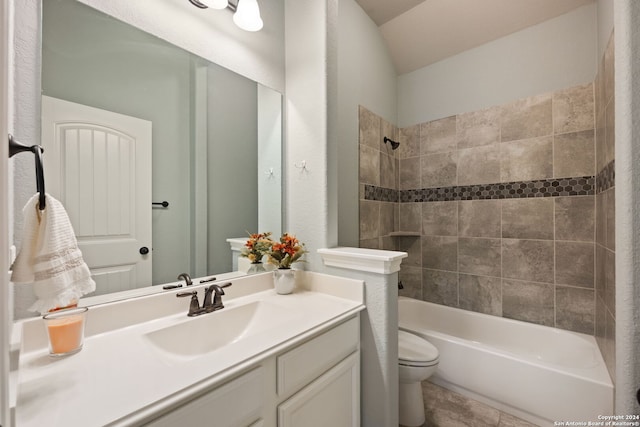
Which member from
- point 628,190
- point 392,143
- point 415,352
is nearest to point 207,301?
point 415,352

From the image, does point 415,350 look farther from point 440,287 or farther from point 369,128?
point 369,128

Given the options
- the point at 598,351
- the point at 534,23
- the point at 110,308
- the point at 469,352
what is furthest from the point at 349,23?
the point at 598,351

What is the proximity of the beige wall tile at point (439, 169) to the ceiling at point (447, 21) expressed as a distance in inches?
35.0

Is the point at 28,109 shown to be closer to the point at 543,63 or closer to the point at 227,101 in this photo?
the point at 227,101

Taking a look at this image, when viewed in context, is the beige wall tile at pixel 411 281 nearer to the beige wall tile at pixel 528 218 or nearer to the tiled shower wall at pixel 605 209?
the beige wall tile at pixel 528 218

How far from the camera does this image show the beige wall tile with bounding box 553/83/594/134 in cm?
184

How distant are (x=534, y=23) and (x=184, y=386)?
9.86 ft

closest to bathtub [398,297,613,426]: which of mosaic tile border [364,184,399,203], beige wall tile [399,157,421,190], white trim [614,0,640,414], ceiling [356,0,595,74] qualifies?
white trim [614,0,640,414]

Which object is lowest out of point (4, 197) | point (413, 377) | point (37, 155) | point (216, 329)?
point (413, 377)

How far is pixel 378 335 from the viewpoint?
1273mm

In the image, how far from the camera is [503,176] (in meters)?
2.17

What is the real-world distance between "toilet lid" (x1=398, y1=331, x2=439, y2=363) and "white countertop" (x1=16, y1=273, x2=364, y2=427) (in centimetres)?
77

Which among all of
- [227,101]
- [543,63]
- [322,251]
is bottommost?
[322,251]

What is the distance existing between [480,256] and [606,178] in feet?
3.26
